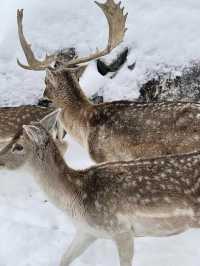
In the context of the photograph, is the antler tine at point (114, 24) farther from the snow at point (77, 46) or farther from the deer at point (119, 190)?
the deer at point (119, 190)

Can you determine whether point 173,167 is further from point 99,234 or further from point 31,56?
point 31,56

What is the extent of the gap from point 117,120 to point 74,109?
64cm

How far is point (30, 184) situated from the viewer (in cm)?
794

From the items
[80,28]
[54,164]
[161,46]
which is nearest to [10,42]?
[80,28]

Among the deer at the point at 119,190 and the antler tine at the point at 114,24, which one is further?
the antler tine at the point at 114,24

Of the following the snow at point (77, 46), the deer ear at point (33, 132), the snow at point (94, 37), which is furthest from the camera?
the snow at point (94, 37)

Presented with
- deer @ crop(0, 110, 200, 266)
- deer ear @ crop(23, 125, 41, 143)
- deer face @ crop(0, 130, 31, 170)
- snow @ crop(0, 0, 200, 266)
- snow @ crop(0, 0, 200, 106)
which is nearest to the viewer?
deer @ crop(0, 110, 200, 266)

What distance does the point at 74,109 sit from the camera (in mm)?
7590

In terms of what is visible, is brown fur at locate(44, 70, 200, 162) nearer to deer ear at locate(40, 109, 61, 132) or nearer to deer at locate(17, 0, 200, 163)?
deer at locate(17, 0, 200, 163)

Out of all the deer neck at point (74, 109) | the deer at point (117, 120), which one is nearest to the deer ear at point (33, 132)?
the deer at point (117, 120)

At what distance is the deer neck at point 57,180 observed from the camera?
5.48 meters

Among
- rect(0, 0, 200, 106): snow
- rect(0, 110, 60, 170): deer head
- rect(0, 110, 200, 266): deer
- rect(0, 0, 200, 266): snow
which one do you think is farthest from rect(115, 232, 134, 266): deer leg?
rect(0, 0, 200, 106): snow

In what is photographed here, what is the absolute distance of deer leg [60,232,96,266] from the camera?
225 inches

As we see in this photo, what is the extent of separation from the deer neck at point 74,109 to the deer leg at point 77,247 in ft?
6.07
